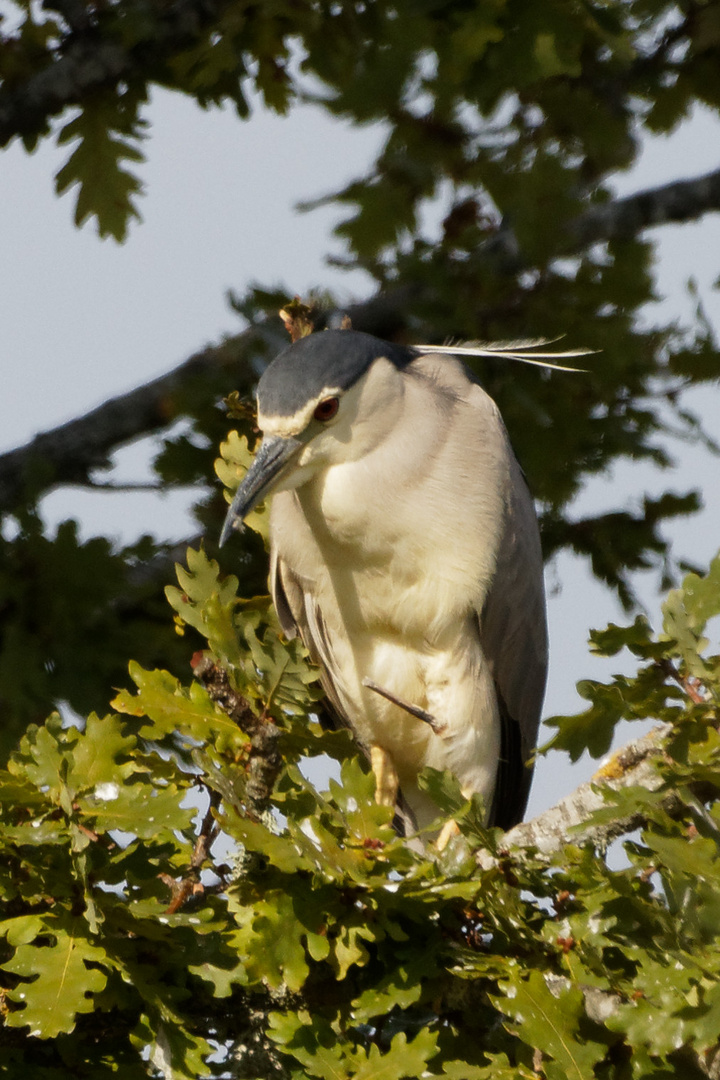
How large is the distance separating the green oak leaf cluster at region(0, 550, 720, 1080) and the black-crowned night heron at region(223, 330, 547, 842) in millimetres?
1032

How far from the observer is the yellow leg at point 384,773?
3477 mm

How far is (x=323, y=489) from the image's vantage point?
10.1ft

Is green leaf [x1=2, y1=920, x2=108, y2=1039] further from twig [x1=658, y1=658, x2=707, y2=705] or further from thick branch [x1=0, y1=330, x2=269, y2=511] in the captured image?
thick branch [x1=0, y1=330, x2=269, y2=511]

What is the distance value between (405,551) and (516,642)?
1.76 ft

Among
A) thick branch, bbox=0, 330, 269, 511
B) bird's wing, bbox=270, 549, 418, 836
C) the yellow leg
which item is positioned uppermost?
thick branch, bbox=0, 330, 269, 511

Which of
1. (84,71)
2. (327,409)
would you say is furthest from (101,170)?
(327,409)

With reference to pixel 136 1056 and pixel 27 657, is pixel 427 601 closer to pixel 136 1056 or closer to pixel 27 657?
pixel 27 657

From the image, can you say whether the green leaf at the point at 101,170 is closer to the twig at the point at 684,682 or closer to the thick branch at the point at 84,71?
the thick branch at the point at 84,71

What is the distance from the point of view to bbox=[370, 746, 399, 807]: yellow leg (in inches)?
137

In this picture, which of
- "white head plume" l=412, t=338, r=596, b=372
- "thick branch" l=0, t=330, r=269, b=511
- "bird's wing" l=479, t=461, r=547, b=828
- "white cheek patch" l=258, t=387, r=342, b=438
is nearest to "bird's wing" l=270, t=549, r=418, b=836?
"bird's wing" l=479, t=461, r=547, b=828

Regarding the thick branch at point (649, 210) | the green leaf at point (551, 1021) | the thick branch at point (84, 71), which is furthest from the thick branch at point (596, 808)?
the thick branch at point (84, 71)

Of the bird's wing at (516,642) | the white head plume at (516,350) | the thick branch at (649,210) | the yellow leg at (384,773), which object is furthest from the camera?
the thick branch at (649,210)

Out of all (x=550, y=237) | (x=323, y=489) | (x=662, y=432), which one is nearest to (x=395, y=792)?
(x=323, y=489)

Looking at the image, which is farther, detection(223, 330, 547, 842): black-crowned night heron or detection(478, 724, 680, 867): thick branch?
detection(223, 330, 547, 842): black-crowned night heron
